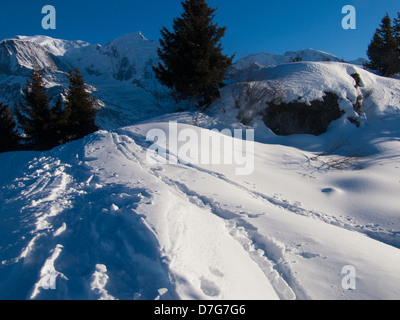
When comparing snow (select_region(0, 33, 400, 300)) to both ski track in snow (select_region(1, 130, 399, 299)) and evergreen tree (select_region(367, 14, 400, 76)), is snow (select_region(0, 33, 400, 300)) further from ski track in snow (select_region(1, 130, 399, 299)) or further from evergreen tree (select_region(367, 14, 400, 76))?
evergreen tree (select_region(367, 14, 400, 76))

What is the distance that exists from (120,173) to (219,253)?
2.81 m

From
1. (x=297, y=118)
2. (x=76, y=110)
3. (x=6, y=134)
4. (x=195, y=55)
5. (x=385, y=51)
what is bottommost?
(x=6, y=134)

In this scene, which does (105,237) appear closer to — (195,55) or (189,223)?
(189,223)

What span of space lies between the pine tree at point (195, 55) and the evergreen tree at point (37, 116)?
7.75 meters

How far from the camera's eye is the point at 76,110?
14195mm

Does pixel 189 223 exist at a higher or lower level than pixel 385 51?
lower

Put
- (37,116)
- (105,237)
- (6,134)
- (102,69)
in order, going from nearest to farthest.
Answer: (105,237)
(37,116)
(6,134)
(102,69)

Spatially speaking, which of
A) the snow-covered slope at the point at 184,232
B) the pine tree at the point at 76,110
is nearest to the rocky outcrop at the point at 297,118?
the snow-covered slope at the point at 184,232

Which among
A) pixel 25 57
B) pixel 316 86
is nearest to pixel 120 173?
pixel 316 86

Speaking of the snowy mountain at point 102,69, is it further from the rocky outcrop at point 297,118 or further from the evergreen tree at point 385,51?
the rocky outcrop at point 297,118

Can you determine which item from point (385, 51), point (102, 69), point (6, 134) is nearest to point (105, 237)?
point (6, 134)

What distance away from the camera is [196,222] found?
2.97 metres

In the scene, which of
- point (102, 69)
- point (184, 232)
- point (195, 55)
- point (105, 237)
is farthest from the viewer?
point (102, 69)

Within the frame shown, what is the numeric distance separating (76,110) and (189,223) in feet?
47.9
